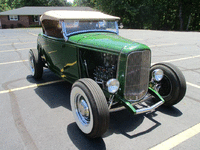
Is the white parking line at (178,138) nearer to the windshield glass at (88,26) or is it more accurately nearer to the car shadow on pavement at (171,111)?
the car shadow on pavement at (171,111)

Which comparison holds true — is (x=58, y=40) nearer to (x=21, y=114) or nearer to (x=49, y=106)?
(x=49, y=106)

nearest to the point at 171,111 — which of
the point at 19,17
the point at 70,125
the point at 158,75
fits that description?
the point at 158,75

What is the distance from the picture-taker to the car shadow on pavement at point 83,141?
2527 mm

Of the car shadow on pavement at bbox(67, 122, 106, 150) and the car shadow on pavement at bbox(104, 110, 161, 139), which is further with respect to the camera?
the car shadow on pavement at bbox(104, 110, 161, 139)

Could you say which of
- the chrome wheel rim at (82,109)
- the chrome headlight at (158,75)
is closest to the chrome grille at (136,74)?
the chrome headlight at (158,75)

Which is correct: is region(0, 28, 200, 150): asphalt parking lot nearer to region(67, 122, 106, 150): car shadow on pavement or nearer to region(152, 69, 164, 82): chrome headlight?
region(67, 122, 106, 150): car shadow on pavement

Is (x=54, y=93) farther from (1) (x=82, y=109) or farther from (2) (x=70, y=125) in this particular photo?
(1) (x=82, y=109)

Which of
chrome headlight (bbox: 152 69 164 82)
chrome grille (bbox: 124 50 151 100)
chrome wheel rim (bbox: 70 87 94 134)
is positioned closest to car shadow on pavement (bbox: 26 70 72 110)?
chrome wheel rim (bbox: 70 87 94 134)

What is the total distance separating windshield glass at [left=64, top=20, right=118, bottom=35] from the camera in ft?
12.5

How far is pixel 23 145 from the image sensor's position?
8.38 ft

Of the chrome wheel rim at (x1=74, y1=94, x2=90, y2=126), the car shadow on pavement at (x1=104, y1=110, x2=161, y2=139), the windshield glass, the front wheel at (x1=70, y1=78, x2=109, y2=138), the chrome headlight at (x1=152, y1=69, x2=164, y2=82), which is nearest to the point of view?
the front wheel at (x1=70, y1=78, x2=109, y2=138)

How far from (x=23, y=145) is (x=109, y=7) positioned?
32.1 metres

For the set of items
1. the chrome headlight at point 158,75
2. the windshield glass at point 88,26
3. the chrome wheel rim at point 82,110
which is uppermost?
the windshield glass at point 88,26

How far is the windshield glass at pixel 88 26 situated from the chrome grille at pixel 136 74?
1.63 m
